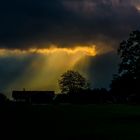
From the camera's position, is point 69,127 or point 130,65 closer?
point 69,127

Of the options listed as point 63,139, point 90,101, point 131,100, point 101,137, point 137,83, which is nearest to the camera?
point 63,139

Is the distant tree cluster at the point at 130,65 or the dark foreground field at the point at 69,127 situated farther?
the distant tree cluster at the point at 130,65

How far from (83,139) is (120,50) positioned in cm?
4224

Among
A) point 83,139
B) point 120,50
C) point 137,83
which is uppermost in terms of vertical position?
point 120,50

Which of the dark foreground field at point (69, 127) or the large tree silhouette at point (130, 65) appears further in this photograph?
the large tree silhouette at point (130, 65)

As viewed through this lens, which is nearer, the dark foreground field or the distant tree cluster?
the dark foreground field

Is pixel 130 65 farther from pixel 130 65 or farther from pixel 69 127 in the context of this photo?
pixel 69 127

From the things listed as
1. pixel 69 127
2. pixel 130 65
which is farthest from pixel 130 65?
pixel 69 127

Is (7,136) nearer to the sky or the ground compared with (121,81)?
nearer to the ground

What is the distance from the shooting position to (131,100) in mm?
180625

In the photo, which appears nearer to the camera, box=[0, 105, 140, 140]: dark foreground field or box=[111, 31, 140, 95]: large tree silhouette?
box=[0, 105, 140, 140]: dark foreground field

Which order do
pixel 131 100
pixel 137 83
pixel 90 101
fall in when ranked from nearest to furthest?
pixel 137 83
pixel 131 100
pixel 90 101

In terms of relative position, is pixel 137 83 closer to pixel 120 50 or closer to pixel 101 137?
pixel 120 50

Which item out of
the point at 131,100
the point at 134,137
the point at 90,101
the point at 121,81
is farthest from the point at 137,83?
the point at 90,101
